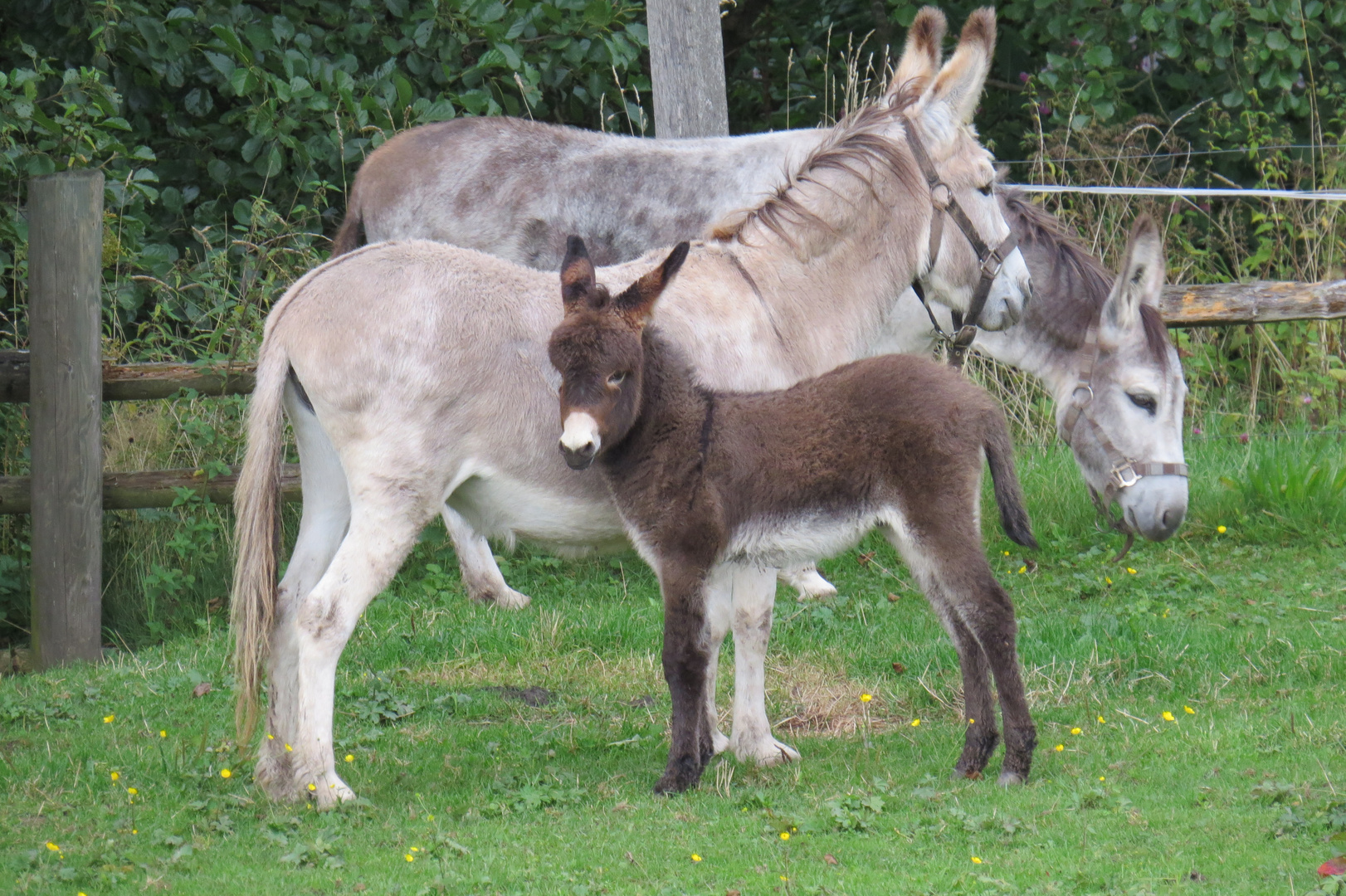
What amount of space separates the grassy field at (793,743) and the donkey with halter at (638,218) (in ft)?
2.10

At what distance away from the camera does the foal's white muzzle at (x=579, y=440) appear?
370cm

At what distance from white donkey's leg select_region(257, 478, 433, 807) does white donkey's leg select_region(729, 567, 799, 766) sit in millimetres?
1125

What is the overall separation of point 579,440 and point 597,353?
0.31m

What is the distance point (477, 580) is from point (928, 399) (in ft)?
10.5

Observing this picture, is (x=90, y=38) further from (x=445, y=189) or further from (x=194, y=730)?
(x=194, y=730)

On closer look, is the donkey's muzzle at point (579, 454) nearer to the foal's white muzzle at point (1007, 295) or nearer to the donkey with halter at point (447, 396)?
the donkey with halter at point (447, 396)

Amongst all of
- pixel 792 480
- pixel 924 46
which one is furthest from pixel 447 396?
pixel 924 46

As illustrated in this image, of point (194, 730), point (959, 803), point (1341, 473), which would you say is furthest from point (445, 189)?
point (1341, 473)

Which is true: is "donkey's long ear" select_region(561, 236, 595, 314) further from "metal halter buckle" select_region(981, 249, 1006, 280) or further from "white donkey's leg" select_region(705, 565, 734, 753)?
"metal halter buckle" select_region(981, 249, 1006, 280)

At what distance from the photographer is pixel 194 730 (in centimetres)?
510

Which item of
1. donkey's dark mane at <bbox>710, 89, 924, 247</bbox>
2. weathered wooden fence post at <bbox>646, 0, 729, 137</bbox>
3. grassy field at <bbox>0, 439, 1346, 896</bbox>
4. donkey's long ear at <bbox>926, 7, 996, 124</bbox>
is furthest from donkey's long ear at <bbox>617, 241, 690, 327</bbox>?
weathered wooden fence post at <bbox>646, 0, 729, 137</bbox>

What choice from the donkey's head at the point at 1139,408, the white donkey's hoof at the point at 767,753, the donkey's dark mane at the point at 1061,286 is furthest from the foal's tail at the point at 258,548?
the donkey's head at the point at 1139,408

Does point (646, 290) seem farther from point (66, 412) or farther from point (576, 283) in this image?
point (66, 412)

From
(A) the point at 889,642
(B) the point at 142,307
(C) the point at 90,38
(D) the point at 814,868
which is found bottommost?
(A) the point at 889,642
